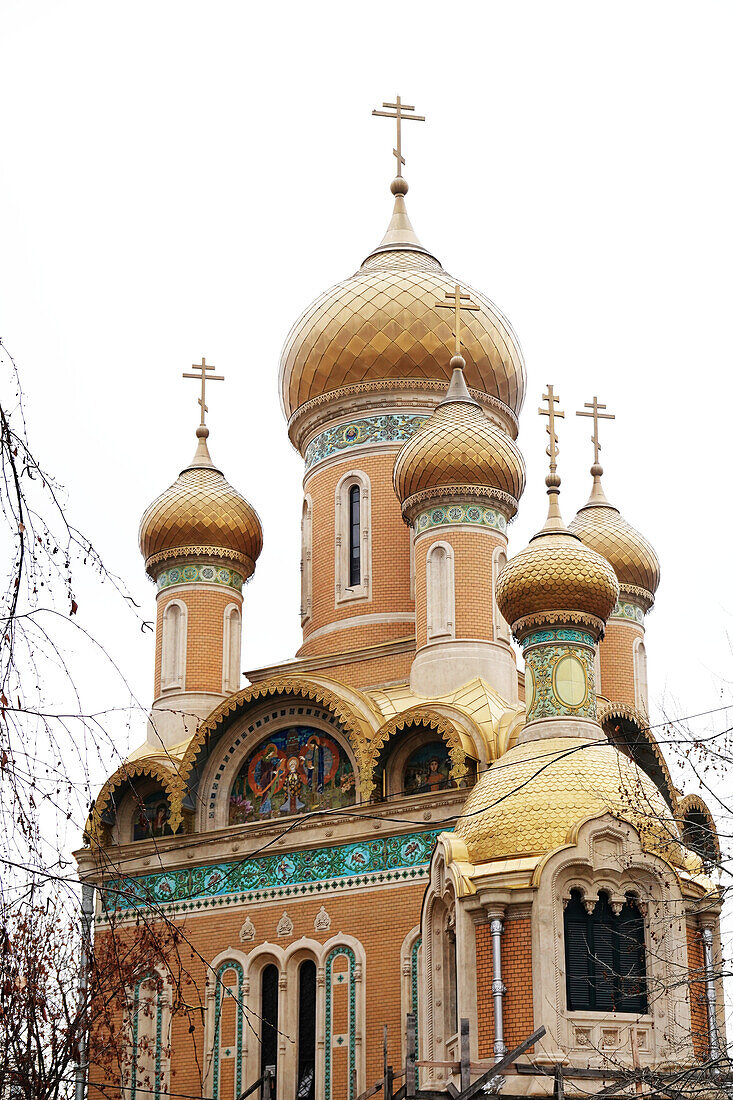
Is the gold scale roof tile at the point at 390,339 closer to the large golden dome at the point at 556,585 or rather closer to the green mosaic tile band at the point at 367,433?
the green mosaic tile band at the point at 367,433

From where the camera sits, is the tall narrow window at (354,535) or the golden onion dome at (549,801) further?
the tall narrow window at (354,535)

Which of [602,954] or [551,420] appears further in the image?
[551,420]

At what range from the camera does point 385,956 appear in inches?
636

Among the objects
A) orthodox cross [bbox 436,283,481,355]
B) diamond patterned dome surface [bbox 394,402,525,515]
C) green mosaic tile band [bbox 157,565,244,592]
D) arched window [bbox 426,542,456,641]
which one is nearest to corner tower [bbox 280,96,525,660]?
orthodox cross [bbox 436,283,481,355]

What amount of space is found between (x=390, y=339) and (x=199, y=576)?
12.1 ft

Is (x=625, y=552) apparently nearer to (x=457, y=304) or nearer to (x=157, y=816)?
(x=457, y=304)

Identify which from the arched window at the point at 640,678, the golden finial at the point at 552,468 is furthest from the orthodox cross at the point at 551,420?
the arched window at the point at 640,678

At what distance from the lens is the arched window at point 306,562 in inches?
803

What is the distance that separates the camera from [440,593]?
1806 cm

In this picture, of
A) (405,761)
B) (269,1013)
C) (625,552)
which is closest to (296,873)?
(269,1013)

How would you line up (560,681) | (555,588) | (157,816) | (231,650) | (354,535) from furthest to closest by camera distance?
(354,535), (231,650), (157,816), (555,588), (560,681)

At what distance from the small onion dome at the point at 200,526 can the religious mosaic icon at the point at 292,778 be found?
3002 mm

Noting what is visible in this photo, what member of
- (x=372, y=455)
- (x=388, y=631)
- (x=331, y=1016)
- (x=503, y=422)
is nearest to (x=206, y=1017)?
(x=331, y=1016)

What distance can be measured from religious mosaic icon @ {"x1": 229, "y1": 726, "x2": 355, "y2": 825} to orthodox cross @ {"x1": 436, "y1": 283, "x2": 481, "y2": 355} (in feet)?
15.7
